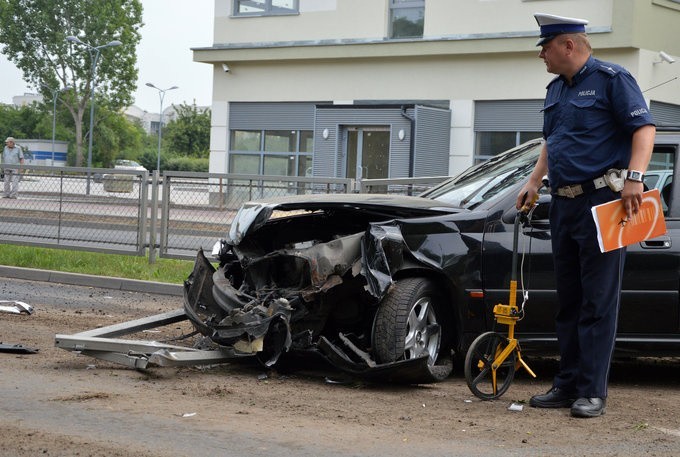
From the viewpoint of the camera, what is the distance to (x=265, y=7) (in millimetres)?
31156

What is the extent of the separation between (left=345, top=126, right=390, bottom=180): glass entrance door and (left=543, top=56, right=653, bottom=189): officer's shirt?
2206 cm

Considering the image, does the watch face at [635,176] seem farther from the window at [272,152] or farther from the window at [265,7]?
the window at [265,7]

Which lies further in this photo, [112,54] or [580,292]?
[112,54]

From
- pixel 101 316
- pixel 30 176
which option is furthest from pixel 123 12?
pixel 101 316

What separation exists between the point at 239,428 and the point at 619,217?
7.61 feet

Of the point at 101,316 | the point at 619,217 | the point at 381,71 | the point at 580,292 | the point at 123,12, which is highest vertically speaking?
the point at 123,12

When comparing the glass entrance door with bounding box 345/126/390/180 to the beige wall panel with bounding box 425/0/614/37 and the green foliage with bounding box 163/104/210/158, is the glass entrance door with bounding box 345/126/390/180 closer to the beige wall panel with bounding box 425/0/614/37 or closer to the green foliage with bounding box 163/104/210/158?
the beige wall panel with bounding box 425/0/614/37

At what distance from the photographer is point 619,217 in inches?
229

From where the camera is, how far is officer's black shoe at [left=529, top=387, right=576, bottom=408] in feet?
20.1


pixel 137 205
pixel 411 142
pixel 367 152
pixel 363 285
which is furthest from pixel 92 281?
pixel 367 152

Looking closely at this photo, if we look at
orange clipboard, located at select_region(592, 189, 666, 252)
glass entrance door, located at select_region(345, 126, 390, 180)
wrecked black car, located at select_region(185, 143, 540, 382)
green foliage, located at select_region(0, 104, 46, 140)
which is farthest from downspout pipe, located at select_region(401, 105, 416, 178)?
green foliage, located at select_region(0, 104, 46, 140)

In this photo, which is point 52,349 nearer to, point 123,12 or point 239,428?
point 239,428

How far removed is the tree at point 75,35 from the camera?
65812mm

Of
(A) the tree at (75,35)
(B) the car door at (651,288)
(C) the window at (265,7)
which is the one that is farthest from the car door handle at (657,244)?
(A) the tree at (75,35)
